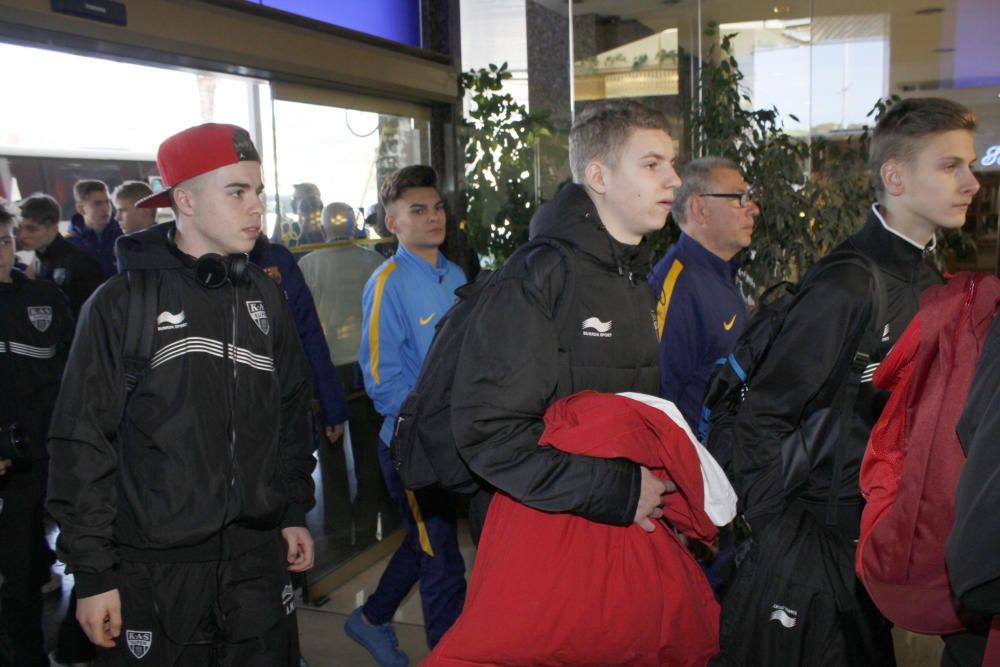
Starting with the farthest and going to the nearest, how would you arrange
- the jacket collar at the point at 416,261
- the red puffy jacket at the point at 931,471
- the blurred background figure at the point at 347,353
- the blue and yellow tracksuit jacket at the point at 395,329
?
the blurred background figure at the point at 347,353 < the jacket collar at the point at 416,261 < the blue and yellow tracksuit jacket at the point at 395,329 < the red puffy jacket at the point at 931,471

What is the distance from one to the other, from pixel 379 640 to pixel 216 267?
224 cm

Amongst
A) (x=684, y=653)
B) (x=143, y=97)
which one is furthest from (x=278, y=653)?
(x=143, y=97)

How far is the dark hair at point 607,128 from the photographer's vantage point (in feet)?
7.87

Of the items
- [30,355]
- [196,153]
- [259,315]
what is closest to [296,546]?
[259,315]

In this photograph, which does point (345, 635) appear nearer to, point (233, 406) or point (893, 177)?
point (233, 406)

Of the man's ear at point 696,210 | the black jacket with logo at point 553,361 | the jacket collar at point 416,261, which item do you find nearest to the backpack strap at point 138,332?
the black jacket with logo at point 553,361

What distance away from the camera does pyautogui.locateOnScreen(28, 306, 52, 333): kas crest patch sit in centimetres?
384

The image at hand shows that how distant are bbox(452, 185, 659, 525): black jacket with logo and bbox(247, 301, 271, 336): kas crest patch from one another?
76 cm

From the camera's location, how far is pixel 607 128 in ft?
7.92

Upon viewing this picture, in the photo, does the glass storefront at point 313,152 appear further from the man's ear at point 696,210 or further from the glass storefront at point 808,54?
the man's ear at point 696,210

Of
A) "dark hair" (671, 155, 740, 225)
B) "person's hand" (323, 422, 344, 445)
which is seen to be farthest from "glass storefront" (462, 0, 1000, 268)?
"person's hand" (323, 422, 344, 445)

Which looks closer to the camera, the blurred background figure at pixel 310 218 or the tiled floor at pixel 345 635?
the tiled floor at pixel 345 635

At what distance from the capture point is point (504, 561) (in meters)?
2.05

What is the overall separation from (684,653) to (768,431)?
64 cm
